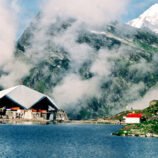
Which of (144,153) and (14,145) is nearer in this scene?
(144,153)

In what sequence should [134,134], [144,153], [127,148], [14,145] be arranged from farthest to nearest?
[134,134], [14,145], [127,148], [144,153]

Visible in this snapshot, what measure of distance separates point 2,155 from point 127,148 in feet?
94.2

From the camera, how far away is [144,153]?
105062mm

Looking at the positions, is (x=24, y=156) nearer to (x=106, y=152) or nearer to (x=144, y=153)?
(x=106, y=152)

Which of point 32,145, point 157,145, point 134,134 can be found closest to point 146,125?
point 134,134

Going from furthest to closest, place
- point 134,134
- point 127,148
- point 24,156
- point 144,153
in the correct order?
point 134,134
point 127,148
point 144,153
point 24,156

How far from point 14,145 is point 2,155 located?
2171 centimetres

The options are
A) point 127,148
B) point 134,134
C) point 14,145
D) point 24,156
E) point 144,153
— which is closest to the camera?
point 24,156

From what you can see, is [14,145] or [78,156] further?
[14,145]

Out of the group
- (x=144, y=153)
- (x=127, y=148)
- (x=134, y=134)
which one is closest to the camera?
(x=144, y=153)

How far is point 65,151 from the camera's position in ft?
356

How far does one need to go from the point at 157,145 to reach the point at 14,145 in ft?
108

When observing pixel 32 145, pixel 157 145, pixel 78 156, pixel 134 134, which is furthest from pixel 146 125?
pixel 78 156

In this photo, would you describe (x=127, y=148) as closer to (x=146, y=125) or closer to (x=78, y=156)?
(x=78, y=156)
